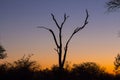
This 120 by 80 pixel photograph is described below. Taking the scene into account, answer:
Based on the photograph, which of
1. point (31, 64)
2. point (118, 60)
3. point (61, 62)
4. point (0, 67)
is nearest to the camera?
point (61, 62)

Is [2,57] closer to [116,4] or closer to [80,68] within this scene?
[80,68]

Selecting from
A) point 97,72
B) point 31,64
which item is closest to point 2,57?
point 31,64

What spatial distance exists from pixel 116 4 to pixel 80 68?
184 feet

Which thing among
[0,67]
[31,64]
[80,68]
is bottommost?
[0,67]

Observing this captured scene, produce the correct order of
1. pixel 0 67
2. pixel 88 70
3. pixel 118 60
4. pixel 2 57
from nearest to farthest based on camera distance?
pixel 0 67 < pixel 2 57 < pixel 118 60 < pixel 88 70

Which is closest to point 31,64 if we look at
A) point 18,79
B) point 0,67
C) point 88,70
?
point 0,67

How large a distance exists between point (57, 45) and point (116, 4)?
18.9ft

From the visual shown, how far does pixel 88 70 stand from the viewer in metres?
89.4

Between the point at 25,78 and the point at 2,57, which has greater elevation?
the point at 2,57

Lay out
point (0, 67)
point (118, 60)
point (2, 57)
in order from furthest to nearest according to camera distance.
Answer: point (118, 60), point (2, 57), point (0, 67)

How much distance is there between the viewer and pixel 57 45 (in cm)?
3466

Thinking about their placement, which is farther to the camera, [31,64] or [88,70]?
[88,70]

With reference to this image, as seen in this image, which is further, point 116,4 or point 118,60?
point 118,60

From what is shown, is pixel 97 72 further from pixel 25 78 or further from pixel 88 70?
pixel 25 78
